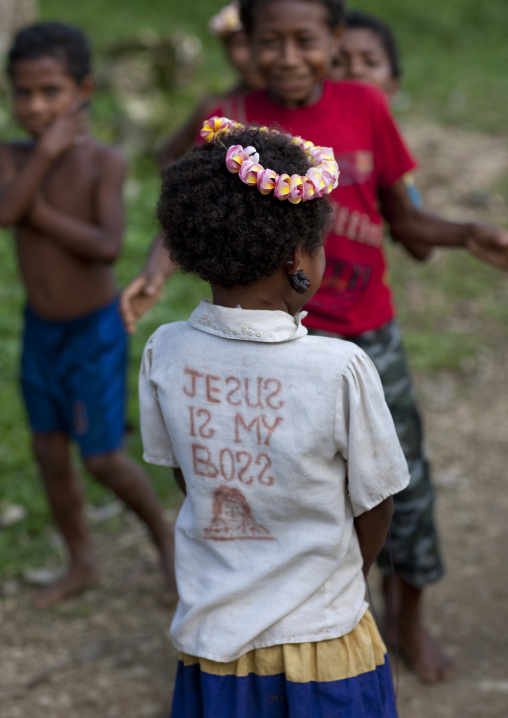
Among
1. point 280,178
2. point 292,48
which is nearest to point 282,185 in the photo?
point 280,178

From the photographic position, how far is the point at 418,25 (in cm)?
1104

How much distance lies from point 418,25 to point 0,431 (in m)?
8.88

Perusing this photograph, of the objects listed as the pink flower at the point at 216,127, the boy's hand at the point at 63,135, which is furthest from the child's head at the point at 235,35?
the pink flower at the point at 216,127

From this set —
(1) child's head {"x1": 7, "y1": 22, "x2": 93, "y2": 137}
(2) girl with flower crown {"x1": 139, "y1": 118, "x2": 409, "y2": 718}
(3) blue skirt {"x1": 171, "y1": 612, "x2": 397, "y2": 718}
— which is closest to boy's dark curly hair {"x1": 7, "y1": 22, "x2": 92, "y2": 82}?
(1) child's head {"x1": 7, "y1": 22, "x2": 93, "y2": 137}

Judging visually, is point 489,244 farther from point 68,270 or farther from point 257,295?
point 68,270

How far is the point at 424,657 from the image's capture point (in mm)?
2689

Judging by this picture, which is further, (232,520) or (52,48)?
(52,48)

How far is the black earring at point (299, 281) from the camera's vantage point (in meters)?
1.60

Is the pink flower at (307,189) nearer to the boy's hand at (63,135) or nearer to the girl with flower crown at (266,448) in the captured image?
the girl with flower crown at (266,448)

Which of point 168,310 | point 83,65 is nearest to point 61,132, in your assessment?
point 83,65

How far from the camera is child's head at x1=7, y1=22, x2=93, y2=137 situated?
9.64 ft

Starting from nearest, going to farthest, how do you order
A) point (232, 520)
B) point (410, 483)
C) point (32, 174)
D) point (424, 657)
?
1. point (232, 520)
2. point (410, 483)
3. point (424, 657)
4. point (32, 174)

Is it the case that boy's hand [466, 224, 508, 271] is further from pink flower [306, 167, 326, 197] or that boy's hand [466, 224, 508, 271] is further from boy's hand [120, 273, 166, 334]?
pink flower [306, 167, 326, 197]

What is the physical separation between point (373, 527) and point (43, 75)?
1984mm
